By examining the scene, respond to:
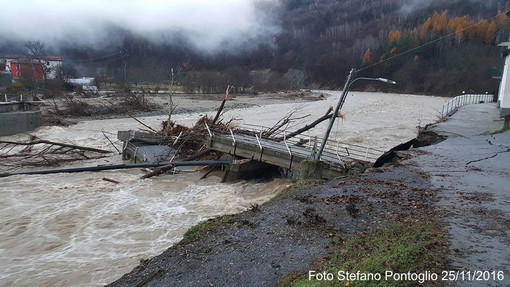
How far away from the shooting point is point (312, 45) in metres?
158

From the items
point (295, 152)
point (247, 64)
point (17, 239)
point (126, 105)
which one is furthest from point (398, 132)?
point (247, 64)

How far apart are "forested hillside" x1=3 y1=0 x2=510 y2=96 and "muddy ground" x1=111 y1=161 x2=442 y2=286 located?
3388 inches

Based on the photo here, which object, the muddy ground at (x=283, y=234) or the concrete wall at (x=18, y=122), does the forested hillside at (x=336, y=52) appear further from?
the muddy ground at (x=283, y=234)

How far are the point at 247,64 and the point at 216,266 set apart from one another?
174039 mm

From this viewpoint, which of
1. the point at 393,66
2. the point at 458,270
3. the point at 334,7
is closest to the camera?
the point at 458,270

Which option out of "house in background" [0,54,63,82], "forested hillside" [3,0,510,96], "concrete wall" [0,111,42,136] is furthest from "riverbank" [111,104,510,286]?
"forested hillside" [3,0,510,96]

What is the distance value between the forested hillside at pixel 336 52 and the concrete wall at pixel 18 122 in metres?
63.1

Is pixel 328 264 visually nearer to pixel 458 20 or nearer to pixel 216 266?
pixel 216 266

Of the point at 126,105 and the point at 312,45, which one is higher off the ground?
the point at 312,45

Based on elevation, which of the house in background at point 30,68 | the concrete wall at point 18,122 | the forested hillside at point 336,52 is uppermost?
the forested hillside at point 336,52

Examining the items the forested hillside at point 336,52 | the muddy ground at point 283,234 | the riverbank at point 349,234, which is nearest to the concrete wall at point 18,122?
the riverbank at point 349,234

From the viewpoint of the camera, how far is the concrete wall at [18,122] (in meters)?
26.2

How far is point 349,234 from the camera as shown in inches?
226

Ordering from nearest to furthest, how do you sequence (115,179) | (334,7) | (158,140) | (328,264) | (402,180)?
(328,264) → (402,180) → (115,179) → (158,140) → (334,7)
